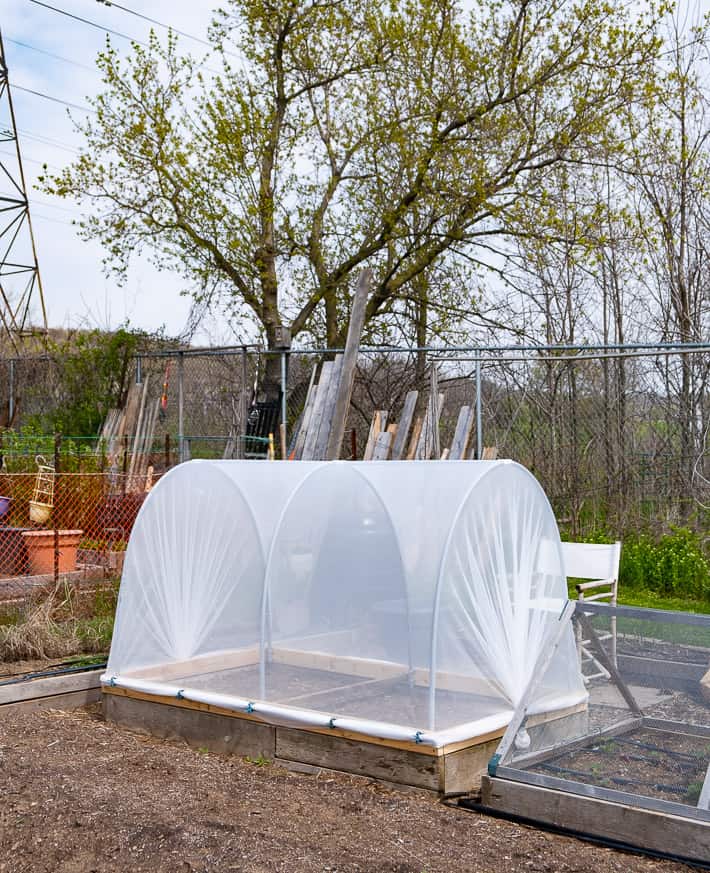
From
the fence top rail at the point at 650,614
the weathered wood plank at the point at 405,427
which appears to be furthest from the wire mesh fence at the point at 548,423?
the fence top rail at the point at 650,614

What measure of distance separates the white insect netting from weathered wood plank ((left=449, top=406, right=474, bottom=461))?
4518 mm

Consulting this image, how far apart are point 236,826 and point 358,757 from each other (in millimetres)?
953

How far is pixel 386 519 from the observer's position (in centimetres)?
593

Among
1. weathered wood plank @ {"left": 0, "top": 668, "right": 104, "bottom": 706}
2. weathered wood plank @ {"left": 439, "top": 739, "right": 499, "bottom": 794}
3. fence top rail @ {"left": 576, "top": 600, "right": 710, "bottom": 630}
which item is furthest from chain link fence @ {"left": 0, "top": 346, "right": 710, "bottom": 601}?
weathered wood plank @ {"left": 439, "top": 739, "right": 499, "bottom": 794}

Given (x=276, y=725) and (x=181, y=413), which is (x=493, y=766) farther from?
(x=181, y=413)

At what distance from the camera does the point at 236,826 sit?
14.9 ft

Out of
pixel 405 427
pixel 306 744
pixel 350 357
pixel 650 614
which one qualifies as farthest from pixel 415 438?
pixel 650 614

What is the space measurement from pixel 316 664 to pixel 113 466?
350 inches

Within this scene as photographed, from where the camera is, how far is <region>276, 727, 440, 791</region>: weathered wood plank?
5.04 metres

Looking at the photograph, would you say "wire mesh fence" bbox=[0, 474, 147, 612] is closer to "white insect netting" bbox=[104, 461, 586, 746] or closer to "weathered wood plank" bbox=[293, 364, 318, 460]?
"weathered wood plank" bbox=[293, 364, 318, 460]

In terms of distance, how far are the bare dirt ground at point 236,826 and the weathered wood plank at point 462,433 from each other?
18.9 feet

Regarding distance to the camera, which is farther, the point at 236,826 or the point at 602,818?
the point at 236,826

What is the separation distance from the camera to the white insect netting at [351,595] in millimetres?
5441

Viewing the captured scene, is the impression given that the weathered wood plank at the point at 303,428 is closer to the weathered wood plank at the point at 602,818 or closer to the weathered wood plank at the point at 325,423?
the weathered wood plank at the point at 325,423
